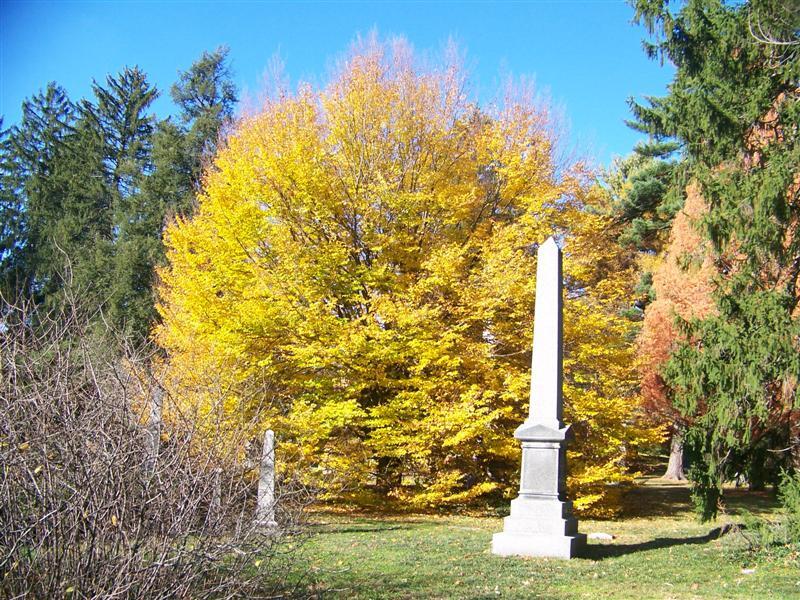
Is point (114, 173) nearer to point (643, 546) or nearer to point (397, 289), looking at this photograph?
point (397, 289)

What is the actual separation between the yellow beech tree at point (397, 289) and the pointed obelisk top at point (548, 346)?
300 cm

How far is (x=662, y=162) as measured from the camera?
22781 millimetres

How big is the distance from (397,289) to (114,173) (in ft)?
72.5

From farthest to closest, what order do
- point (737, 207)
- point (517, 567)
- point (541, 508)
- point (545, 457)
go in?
1. point (737, 207)
2. point (545, 457)
3. point (541, 508)
4. point (517, 567)

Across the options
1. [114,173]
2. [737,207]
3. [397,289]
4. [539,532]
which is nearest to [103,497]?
[539,532]

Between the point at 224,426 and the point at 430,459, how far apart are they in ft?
Answer: 31.6

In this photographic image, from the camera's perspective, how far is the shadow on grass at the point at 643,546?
920 centimetres

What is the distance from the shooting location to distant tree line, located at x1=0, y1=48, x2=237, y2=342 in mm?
26438

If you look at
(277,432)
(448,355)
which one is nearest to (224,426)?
(277,432)

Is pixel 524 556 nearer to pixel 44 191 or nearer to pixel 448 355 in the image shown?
pixel 448 355

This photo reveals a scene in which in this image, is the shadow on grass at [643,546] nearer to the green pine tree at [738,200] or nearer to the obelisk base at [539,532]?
the obelisk base at [539,532]

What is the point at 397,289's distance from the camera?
45.8 ft

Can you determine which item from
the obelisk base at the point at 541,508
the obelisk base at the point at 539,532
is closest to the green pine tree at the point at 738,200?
the obelisk base at the point at 541,508

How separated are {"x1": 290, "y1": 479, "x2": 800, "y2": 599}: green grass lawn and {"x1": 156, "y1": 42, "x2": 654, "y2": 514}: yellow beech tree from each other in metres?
2.02
